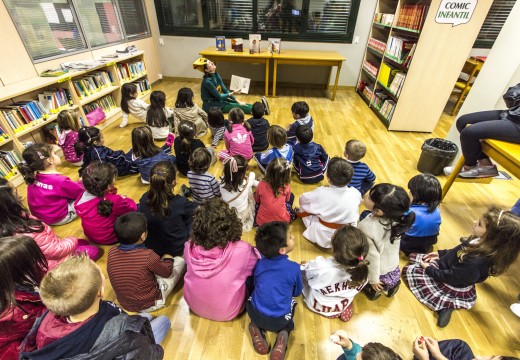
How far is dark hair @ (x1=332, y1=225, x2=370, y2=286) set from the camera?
123cm

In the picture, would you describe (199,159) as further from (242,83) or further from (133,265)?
(242,83)

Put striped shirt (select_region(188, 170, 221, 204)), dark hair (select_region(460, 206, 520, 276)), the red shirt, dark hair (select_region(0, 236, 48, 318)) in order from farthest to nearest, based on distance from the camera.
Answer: striped shirt (select_region(188, 170, 221, 204)) → the red shirt → dark hair (select_region(460, 206, 520, 276)) → dark hair (select_region(0, 236, 48, 318))

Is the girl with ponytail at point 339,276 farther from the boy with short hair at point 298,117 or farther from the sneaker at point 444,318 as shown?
the boy with short hair at point 298,117

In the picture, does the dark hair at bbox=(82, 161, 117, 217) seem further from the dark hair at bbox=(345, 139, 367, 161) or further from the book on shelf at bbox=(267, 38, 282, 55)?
the book on shelf at bbox=(267, 38, 282, 55)

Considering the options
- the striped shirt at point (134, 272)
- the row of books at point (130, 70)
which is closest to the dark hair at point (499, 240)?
the striped shirt at point (134, 272)

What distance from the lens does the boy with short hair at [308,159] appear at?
2493 millimetres

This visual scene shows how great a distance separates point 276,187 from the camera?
1.84 m

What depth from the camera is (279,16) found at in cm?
515

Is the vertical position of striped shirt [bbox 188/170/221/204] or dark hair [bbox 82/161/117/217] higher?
dark hair [bbox 82/161/117/217]

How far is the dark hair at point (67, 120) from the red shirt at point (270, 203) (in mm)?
2256

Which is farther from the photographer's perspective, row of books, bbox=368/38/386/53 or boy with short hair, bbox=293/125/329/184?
row of books, bbox=368/38/386/53

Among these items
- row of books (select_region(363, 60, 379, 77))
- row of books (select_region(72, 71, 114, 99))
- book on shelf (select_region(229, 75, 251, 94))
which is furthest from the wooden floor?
row of books (select_region(363, 60, 379, 77))

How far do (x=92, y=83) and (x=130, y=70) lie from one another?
0.91m

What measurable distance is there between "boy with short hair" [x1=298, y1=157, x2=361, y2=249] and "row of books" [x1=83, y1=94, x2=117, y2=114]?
340cm
